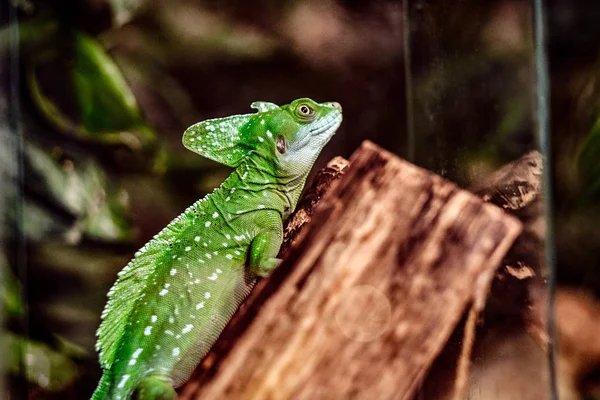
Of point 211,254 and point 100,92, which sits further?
point 100,92

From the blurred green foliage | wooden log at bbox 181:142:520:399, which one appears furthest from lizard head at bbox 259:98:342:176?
wooden log at bbox 181:142:520:399

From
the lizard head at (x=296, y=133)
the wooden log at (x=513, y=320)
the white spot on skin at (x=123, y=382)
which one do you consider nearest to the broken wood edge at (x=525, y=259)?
the wooden log at (x=513, y=320)

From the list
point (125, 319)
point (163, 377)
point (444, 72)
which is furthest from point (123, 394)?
point (444, 72)

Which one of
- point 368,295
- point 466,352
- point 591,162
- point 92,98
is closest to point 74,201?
point 92,98

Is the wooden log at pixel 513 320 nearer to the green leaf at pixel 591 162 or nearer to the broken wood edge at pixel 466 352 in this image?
the broken wood edge at pixel 466 352

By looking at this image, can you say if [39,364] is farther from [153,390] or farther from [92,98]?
[92,98]

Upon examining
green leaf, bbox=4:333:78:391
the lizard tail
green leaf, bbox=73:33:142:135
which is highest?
green leaf, bbox=73:33:142:135

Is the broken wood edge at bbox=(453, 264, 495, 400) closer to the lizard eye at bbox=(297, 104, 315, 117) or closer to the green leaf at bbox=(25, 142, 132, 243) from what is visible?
the lizard eye at bbox=(297, 104, 315, 117)
